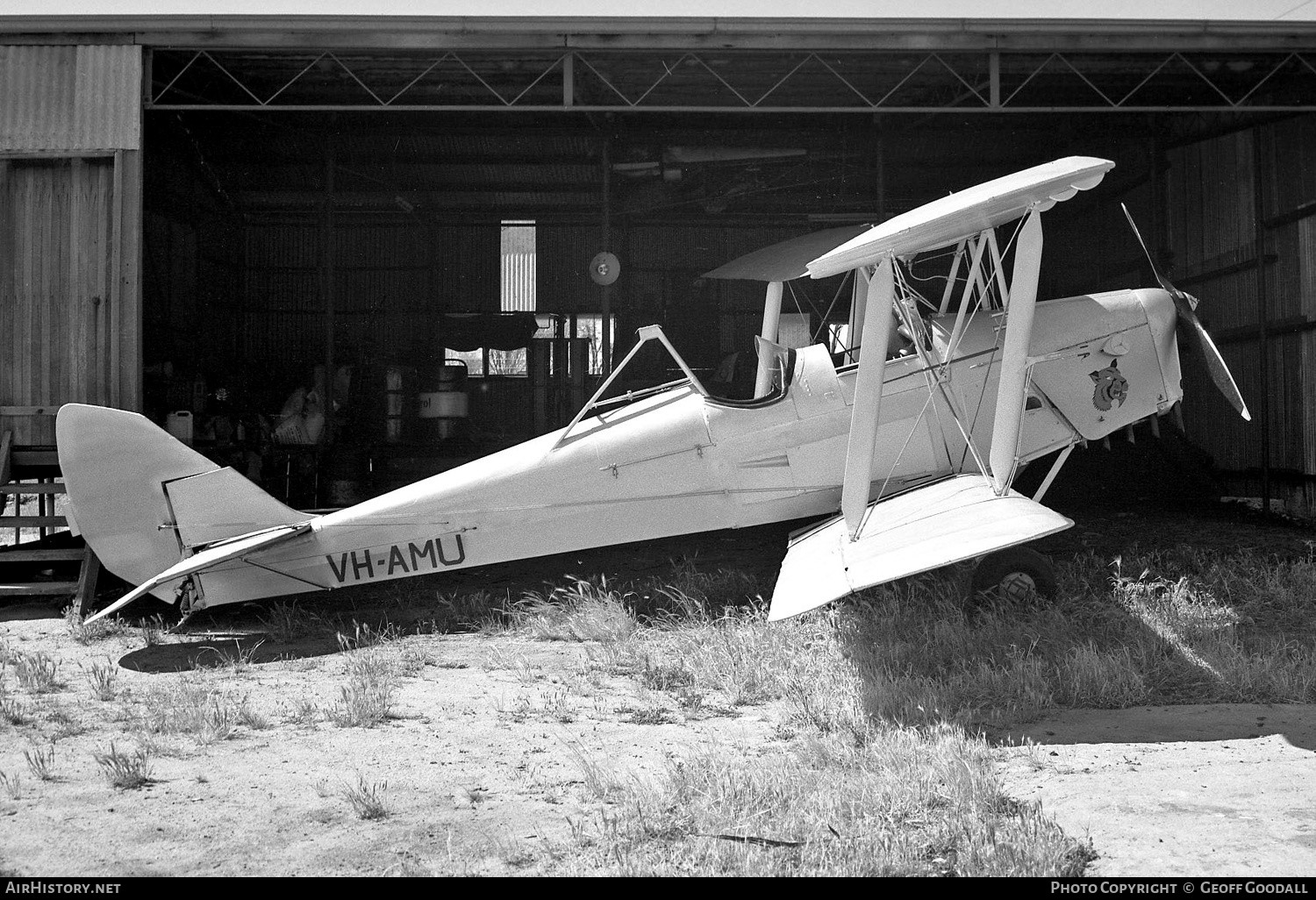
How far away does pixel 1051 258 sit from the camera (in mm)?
16016

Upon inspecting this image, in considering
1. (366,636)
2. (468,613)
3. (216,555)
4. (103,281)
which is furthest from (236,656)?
(103,281)

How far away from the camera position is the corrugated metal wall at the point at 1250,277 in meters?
10.5

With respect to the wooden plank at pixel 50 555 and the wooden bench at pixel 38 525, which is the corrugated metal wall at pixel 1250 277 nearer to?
the wooden bench at pixel 38 525

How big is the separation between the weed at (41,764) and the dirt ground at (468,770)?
32mm

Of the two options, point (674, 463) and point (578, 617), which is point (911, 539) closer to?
point (674, 463)

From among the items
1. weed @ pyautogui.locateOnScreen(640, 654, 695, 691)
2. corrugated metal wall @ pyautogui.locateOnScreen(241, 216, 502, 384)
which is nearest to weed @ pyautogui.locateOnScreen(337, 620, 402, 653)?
weed @ pyautogui.locateOnScreen(640, 654, 695, 691)

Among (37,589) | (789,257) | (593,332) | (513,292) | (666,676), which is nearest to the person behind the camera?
(666,676)

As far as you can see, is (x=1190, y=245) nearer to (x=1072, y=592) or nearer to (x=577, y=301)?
(x=1072, y=592)

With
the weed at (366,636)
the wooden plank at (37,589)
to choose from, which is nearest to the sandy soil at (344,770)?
the weed at (366,636)

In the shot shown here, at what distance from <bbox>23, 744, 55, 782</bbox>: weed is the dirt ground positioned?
0.10ft

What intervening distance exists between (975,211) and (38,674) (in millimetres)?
5866

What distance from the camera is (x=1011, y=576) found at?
6484mm

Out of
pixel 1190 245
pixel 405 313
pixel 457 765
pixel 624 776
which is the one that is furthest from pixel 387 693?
pixel 405 313

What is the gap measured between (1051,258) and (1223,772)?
529 inches
